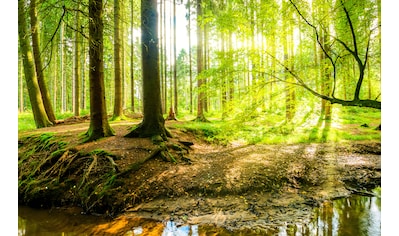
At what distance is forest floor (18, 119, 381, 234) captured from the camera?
3.35 m

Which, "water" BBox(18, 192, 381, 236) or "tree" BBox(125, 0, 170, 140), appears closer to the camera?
"water" BBox(18, 192, 381, 236)

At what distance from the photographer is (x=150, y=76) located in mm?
5238

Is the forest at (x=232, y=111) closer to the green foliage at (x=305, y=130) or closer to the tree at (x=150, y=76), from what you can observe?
the tree at (x=150, y=76)

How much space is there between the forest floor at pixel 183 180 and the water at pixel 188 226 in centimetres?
16

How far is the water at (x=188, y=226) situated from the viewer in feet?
8.90

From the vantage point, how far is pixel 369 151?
5.75 metres

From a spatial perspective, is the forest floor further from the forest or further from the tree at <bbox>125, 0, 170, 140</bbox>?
the tree at <bbox>125, 0, 170, 140</bbox>

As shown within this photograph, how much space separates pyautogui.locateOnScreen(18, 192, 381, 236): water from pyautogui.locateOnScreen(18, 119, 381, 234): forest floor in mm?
160

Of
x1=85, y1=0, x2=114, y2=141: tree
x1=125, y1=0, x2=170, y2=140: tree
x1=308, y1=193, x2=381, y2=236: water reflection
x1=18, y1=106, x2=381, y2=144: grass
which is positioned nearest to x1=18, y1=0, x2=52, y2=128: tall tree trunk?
x1=18, y1=106, x2=381, y2=144: grass

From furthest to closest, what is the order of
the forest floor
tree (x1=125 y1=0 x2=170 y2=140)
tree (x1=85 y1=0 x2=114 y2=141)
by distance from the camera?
tree (x1=125 y1=0 x2=170 y2=140)
tree (x1=85 y1=0 x2=114 y2=141)
the forest floor

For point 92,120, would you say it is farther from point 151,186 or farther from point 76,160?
point 151,186

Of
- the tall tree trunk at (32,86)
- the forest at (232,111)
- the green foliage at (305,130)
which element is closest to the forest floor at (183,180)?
the forest at (232,111)
